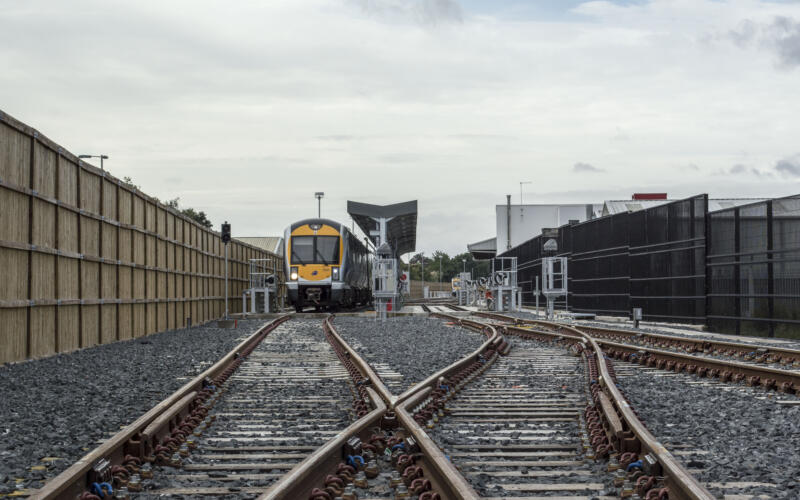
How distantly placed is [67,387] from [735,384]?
7169 millimetres

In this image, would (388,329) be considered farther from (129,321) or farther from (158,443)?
(158,443)

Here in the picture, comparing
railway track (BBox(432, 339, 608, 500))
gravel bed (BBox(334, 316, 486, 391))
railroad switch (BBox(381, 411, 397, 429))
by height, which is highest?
railroad switch (BBox(381, 411, 397, 429))

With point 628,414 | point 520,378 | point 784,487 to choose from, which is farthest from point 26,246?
point 784,487

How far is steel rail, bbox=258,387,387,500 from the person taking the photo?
392 centimetres

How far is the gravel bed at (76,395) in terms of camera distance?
5.53 metres

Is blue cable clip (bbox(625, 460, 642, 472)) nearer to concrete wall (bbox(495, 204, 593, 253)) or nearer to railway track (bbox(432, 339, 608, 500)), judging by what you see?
railway track (bbox(432, 339, 608, 500))

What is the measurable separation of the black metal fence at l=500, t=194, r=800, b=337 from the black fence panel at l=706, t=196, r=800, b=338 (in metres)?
0.02

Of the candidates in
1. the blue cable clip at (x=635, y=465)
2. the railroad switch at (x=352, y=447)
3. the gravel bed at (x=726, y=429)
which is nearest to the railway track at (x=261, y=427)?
the railroad switch at (x=352, y=447)

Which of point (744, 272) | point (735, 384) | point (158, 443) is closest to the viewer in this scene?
point (158, 443)

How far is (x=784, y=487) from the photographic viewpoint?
4.60 m

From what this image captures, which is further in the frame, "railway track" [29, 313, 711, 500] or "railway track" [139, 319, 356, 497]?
"railway track" [139, 319, 356, 497]

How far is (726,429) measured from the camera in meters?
6.55

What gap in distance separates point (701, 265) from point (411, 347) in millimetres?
10787

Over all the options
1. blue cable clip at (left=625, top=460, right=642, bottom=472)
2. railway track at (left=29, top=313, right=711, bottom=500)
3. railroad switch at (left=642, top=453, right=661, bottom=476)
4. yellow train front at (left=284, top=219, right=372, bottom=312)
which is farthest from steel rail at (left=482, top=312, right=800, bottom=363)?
yellow train front at (left=284, top=219, right=372, bottom=312)
